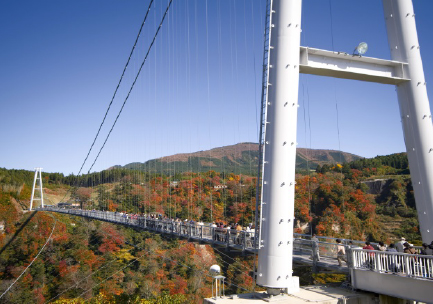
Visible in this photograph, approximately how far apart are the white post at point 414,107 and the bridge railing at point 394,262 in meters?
2.55

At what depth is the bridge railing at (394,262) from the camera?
775cm

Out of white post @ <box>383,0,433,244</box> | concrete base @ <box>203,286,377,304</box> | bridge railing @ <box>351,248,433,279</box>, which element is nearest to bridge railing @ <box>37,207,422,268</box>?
bridge railing @ <box>351,248,433,279</box>

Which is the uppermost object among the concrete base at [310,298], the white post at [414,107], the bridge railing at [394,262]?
the white post at [414,107]

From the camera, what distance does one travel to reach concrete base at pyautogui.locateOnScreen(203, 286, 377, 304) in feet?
27.8

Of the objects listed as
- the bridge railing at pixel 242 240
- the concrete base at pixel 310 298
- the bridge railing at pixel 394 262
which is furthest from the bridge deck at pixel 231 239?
the concrete base at pixel 310 298

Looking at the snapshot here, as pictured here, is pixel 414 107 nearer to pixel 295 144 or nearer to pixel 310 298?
pixel 295 144

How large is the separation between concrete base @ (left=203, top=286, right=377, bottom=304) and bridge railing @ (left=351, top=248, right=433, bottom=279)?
2.19 feet

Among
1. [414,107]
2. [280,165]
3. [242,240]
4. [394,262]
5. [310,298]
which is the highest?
[414,107]

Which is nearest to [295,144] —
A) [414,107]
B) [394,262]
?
[394,262]

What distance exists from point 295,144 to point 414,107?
4303 millimetres

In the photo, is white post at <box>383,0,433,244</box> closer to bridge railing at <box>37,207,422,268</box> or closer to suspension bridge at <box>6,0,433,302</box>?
suspension bridge at <box>6,0,433,302</box>

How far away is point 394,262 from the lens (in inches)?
325

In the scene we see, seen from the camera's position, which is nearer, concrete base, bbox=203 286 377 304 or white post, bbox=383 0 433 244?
concrete base, bbox=203 286 377 304

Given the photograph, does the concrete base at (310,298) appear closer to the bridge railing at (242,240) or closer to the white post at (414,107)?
the bridge railing at (242,240)
